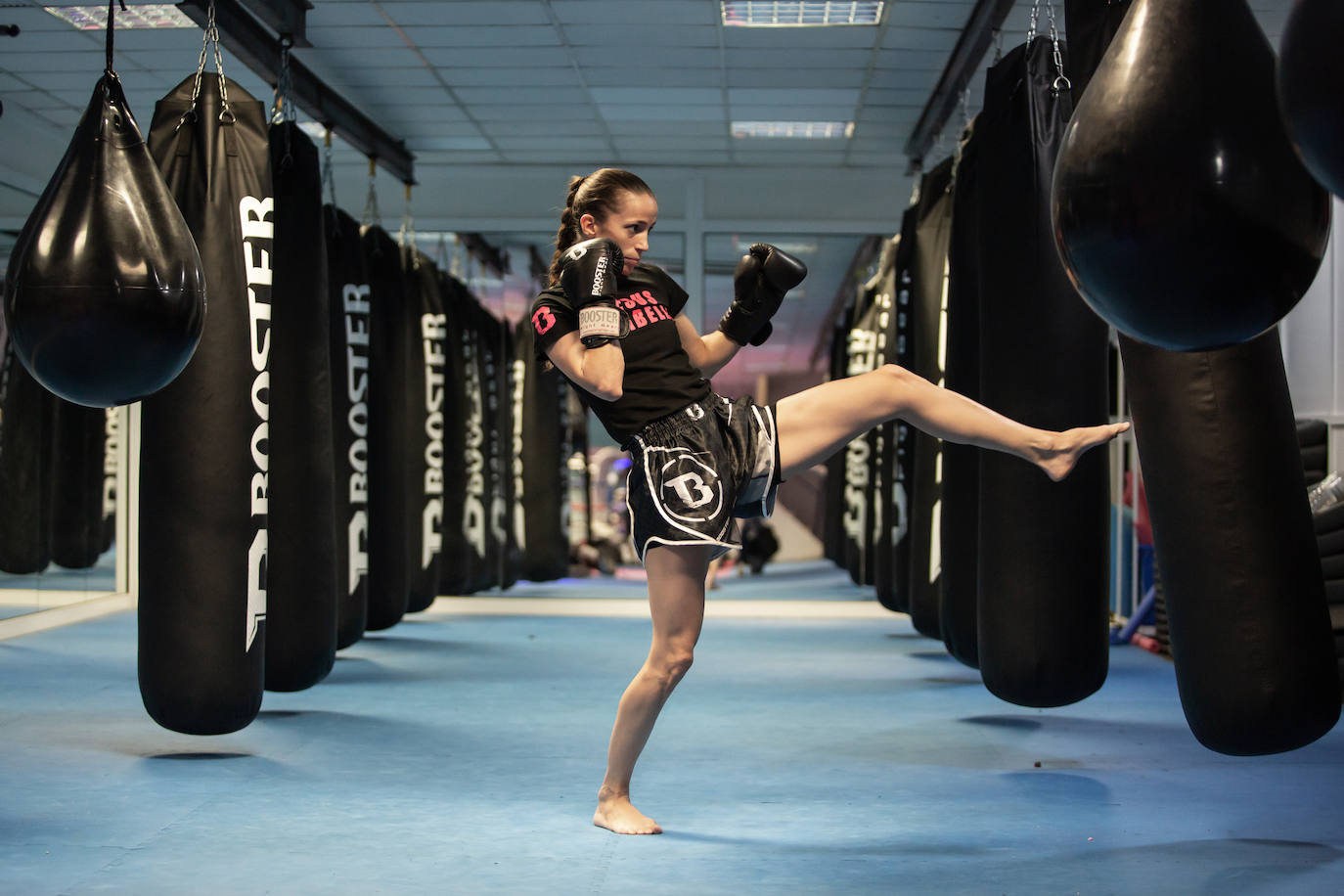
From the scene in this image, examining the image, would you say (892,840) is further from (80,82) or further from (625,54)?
(80,82)

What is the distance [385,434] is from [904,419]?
298 centimetres

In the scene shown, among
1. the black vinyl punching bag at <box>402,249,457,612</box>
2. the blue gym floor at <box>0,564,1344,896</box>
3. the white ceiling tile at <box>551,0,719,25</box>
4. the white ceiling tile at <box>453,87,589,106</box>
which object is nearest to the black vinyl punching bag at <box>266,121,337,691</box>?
the blue gym floor at <box>0,564,1344,896</box>

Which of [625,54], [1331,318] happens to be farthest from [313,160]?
[1331,318]

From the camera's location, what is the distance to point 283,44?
445 centimetres

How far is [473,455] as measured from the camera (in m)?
7.50

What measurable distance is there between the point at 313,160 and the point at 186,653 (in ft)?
Answer: 5.68

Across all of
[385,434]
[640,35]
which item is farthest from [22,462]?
[640,35]

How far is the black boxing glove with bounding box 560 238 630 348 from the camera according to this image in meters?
2.49

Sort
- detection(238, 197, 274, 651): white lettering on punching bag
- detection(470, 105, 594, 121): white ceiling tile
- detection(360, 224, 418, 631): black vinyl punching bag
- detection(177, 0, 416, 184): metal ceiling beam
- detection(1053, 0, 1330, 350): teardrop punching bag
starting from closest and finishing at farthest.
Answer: detection(1053, 0, 1330, 350): teardrop punching bag
detection(238, 197, 274, 651): white lettering on punching bag
detection(177, 0, 416, 184): metal ceiling beam
detection(360, 224, 418, 631): black vinyl punching bag
detection(470, 105, 594, 121): white ceiling tile

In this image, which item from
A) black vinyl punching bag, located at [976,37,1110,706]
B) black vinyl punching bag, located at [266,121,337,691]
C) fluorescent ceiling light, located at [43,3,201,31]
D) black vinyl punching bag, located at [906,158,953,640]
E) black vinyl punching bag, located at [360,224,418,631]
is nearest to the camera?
black vinyl punching bag, located at [976,37,1110,706]

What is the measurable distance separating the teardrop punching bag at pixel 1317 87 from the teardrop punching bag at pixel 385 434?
420 cm

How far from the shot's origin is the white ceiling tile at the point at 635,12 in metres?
5.30

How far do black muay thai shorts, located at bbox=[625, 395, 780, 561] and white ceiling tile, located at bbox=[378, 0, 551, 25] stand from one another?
10.5 ft

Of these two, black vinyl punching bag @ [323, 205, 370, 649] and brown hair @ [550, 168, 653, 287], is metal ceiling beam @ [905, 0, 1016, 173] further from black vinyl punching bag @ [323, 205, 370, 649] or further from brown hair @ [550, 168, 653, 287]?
black vinyl punching bag @ [323, 205, 370, 649]
